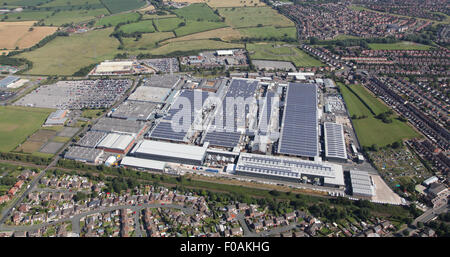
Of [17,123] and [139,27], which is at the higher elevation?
[139,27]

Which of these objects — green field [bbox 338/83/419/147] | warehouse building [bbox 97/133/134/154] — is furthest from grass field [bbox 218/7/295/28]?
warehouse building [bbox 97/133/134/154]

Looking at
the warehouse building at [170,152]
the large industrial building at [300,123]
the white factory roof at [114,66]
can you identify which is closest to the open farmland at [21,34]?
the white factory roof at [114,66]

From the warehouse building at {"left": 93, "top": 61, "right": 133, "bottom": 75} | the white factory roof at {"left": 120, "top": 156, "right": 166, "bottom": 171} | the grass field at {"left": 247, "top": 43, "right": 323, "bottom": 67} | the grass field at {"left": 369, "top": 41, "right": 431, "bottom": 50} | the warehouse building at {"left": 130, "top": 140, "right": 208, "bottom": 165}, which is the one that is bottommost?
the white factory roof at {"left": 120, "top": 156, "right": 166, "bottom": 171}

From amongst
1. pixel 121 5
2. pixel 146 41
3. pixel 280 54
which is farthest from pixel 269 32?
pixel 121 5

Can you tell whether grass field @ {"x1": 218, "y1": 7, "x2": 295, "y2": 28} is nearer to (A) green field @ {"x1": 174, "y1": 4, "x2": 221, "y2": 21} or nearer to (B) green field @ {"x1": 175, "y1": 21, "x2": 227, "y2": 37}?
(A) green field @ {"x1": 174, "y1": 4, "x2": 221, "y2": 21}

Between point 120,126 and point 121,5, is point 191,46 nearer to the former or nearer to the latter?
point 120,126

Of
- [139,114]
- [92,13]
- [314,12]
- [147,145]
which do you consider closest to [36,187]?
[147,145]
